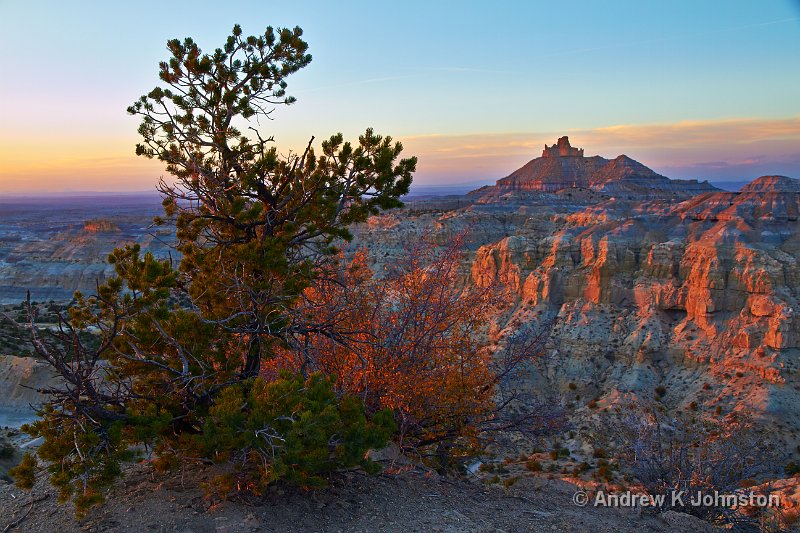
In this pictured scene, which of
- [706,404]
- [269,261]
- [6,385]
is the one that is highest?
[269,261]

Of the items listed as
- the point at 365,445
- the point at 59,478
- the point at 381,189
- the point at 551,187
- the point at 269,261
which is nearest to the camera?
the point at 59,478

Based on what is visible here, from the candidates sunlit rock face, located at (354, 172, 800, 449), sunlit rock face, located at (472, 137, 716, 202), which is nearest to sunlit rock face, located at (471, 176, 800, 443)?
sunlit rock face, located at (354, 172, 800, 449)

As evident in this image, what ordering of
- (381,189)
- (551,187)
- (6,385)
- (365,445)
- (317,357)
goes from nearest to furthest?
1. (365,445)
2. (381,189)
3. (317,357)
4. (6,385)
5. (551,187)

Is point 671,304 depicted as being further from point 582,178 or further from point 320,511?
point 582,178

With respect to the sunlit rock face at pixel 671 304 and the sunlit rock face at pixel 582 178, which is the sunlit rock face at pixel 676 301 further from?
the sunlit rock face at pixel 582 178

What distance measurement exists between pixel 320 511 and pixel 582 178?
408 feet

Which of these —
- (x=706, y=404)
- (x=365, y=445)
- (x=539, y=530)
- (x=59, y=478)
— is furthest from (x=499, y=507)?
(x=706, y=404)

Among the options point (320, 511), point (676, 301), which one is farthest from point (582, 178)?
point (320, 511)

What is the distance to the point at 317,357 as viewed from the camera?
10461 millimetres

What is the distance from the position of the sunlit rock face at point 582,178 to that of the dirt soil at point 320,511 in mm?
90633

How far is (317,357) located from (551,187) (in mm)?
110095

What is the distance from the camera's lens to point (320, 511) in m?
7.31

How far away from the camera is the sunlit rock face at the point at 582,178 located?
331 ft

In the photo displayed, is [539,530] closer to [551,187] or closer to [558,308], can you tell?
[558,308]
